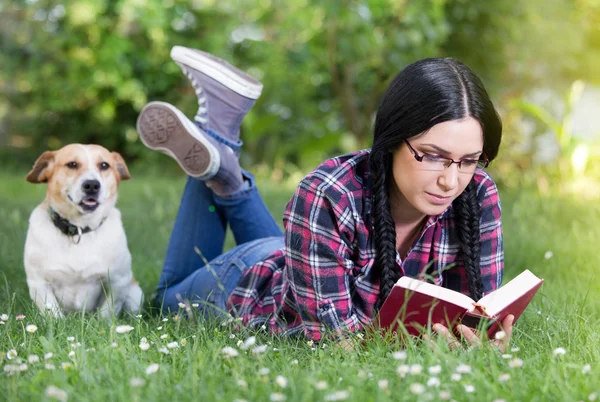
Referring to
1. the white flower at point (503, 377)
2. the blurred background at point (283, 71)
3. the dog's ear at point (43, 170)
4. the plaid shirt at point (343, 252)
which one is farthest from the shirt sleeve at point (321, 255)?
the blurred background at point (283, 71)

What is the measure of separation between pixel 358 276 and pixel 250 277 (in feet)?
1.87

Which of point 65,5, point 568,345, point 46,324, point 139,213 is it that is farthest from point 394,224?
point 65,5

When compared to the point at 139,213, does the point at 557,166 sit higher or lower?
higher

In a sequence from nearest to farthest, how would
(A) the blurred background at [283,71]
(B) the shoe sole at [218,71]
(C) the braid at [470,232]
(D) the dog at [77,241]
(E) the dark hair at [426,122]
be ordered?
(E) the dark hair at [426,122]
(C) the braid at [470,232]
(D) the dog at [77,241]
(B) the shoe sole at [218,71]
(A) the blurred background at [283,71]

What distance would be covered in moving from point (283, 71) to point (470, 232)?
6608 millimetres

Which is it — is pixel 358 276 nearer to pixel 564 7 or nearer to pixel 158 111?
pixel 158 111

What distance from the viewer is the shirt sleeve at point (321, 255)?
2.36 m

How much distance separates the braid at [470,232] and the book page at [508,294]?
11.1 inches

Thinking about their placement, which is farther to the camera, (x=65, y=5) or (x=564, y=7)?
(x=564, y=7)

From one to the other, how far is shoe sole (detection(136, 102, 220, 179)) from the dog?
0.29 m

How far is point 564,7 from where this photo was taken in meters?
9.42

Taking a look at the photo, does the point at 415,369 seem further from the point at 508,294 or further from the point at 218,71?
the point at 218,71

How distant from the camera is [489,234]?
2.59 meters

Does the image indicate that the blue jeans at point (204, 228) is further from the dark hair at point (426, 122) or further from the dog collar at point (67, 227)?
the dark hair at point (426, 122)
